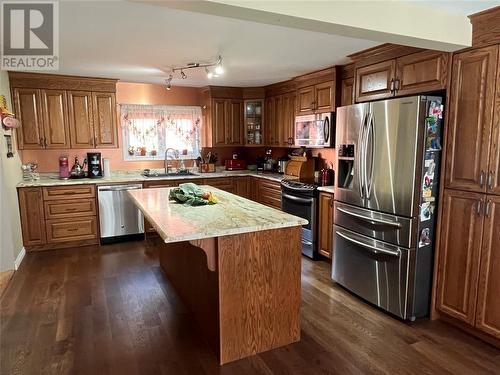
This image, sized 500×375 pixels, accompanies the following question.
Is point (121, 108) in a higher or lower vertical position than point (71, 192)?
higher

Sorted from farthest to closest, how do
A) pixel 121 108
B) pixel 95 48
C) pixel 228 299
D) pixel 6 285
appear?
pixel 121 108 < pixel 6 285 < pixel 95 48 < pixel 228 299

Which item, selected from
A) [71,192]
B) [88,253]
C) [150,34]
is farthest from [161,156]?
[150,34]

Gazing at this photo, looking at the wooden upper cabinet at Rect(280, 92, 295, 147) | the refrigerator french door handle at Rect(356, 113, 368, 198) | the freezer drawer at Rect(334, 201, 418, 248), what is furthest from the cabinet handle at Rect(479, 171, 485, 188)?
the wooden upper cabinet at Rect(280, 92, 295, 147)

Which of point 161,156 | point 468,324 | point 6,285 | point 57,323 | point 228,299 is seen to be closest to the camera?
point 228,299

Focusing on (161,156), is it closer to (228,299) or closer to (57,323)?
(57,323)

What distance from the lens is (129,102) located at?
524 cm

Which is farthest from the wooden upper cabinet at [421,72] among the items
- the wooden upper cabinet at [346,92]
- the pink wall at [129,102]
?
the pink wall at [129,102]

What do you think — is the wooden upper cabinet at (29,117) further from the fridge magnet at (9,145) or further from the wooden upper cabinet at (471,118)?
the wooden upper cabinet at (471,118)

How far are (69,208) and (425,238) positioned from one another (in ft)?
13.7

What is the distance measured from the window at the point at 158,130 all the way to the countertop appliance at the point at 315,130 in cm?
194

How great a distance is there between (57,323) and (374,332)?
8.14ft

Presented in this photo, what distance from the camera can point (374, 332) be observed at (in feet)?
8.52

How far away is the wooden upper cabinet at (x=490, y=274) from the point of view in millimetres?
2287

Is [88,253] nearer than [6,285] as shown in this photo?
No
